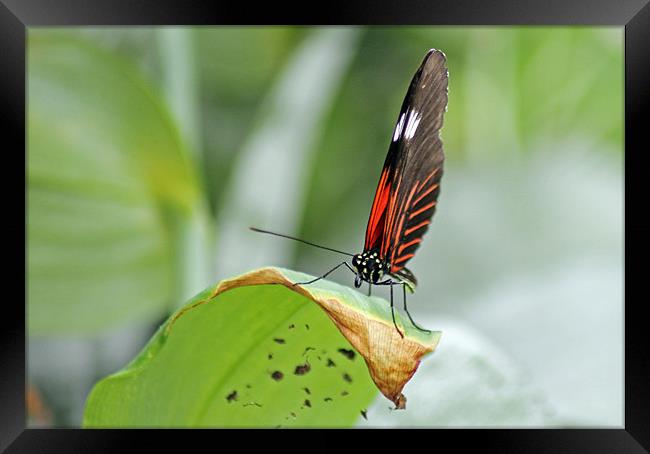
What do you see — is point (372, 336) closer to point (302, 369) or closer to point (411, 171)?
point (302, 369)

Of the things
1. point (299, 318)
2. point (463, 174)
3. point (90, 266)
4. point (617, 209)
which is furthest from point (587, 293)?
point (299, 318)

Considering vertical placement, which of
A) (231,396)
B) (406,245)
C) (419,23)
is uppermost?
(419,23)

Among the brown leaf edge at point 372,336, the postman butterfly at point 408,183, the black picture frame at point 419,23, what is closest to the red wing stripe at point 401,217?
the postman butterfly at point 408,183

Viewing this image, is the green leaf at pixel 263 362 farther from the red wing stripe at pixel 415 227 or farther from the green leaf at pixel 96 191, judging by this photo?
the green leaf at pixel 96 191

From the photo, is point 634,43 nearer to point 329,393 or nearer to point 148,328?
point 329,393

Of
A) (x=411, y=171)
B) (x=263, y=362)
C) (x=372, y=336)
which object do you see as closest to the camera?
(x=372, y=336)

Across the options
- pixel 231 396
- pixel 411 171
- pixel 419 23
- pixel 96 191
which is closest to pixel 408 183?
pixel 411 171

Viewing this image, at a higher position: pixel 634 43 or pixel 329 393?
pixel 634 43
